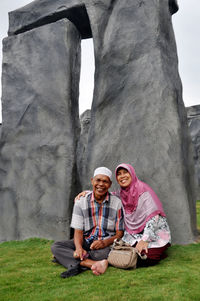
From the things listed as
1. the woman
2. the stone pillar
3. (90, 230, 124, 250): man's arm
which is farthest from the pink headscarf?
the stone pillar

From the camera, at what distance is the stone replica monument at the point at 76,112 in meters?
4.01

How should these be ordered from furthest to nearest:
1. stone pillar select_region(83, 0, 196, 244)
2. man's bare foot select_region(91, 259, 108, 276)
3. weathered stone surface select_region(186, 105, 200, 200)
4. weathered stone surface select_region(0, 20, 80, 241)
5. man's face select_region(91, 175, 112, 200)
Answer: weathered stone surface select_region(186, 105, 200, 200)
weathered stone surface select_region(0, 20, 80, 241)
stone pillar select_region(83, 0, 196, 244)
man's face select_region(91, 175, 112, 200)
man's bare foot select_region(91, 259, 108, 276)

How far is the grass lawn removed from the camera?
235cm

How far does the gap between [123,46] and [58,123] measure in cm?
135

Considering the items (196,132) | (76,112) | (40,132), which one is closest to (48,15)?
(76,112)

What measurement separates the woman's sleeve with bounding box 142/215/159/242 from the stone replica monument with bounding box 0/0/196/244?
76 cm

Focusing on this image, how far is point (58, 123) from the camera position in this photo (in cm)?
458

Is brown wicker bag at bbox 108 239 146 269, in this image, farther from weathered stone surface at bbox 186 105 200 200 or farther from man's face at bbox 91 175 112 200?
weathered stone surface at bbox 186 105 200 200

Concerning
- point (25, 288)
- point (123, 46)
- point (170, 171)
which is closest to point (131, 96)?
point (123, 46)

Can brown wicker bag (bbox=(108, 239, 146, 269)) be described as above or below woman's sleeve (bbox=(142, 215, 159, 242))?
below

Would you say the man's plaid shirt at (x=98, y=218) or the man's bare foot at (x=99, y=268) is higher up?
the man's plaid shirt at (x=98, y=218)

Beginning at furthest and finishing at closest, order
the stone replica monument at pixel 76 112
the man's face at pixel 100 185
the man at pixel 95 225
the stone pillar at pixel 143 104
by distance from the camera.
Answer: the stone replica monument at pixel 76 112 < the stone pillar at pixel 143 104 < the man's face at pixel 100 185 < the man at pixel 95 225

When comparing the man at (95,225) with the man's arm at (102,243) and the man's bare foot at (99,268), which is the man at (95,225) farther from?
the man's bare foot at (99,268)

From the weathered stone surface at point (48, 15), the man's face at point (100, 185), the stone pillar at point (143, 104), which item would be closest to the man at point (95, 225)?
the man's face at point (100, 185)
